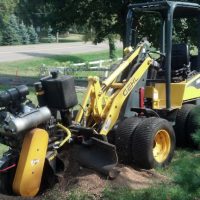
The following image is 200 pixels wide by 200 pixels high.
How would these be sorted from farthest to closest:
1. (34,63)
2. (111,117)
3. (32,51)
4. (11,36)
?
(11,36) < (32,51) < (34,63) < (111,117)

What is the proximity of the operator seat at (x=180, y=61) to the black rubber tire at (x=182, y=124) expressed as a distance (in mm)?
546

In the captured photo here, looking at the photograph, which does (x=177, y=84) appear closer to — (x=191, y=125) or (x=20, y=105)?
(x=191, y=125)

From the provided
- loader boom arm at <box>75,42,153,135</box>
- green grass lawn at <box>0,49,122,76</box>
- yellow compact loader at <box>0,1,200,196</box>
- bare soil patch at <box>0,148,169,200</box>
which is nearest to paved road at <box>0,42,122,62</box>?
green grass lawn at <box>0,49,122,76</box>

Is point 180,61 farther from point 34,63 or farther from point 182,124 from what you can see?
point 34,63

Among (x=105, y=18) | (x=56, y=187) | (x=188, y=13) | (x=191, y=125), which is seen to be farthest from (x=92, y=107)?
(x=105, y=18)

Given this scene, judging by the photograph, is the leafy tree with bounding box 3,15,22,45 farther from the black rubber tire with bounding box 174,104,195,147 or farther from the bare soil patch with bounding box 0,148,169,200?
the bare soil patch with bounding box 0,148,169,200

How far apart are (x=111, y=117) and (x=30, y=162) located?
181cm

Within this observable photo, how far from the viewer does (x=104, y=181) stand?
21.6ft

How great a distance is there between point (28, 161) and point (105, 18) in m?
13.4

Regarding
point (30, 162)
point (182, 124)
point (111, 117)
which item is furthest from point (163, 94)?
point (30, 162)

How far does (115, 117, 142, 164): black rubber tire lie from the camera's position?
727 cm

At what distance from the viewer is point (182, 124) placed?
880cm

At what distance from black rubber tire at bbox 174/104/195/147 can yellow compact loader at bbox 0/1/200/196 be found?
2 centimetres

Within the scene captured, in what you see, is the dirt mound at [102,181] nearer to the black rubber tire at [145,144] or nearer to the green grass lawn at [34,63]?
the black rubber tire at [145,144]
